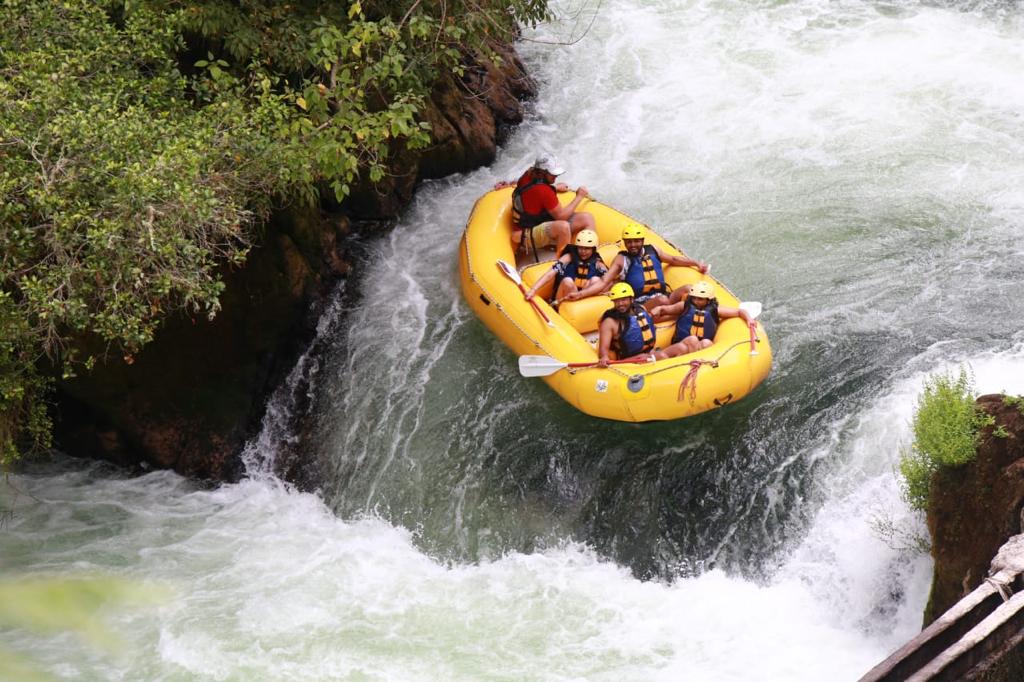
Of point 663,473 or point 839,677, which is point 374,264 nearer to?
point 663,473

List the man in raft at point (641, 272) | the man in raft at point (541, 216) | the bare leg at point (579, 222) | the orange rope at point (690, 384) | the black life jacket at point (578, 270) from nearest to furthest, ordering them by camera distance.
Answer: the orange rope at point (690, 384) < the man in raft at point (641, 272) < the black life jacket at point (578, 270) < the man in raft at point (541, 216) < the bare leg at point (579, 222)

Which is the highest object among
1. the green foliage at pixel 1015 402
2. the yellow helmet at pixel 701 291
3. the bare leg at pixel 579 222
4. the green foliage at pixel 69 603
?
the green foliage at pixel 1015 402

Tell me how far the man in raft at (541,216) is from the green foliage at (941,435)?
10.7 feet

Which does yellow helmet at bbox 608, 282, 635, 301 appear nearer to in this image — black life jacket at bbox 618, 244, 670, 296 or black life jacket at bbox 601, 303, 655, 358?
black life jacket at bbox 601, 303, 655, 358

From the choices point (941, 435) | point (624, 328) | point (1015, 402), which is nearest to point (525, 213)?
point (624, 328)

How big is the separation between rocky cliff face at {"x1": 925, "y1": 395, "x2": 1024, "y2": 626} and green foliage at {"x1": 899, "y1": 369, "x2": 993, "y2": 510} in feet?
0.22

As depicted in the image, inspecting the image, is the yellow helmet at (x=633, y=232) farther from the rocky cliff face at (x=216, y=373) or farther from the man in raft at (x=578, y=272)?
the rocky cliff face at (x=216, y=373)

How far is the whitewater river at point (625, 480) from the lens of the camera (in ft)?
21.1

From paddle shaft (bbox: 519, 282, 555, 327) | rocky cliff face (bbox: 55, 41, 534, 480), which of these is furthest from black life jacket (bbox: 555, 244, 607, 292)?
rocky cliff face (bbox: 55, 41, 534, 480)

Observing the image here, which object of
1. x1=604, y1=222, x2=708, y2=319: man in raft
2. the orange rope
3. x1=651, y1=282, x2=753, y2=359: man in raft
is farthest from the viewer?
x1=604, y1=222, x2=708, y2=319: man in raft

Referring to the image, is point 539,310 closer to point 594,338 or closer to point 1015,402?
point 594,338

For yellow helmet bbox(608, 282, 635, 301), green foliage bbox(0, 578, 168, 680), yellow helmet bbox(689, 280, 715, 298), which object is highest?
yellow helmet bbox(689, 280, 715, 298)

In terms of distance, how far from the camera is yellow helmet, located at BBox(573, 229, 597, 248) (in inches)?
323

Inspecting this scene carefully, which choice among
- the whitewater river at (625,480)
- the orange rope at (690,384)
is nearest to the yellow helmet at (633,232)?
the whitewater river at (625,480)
